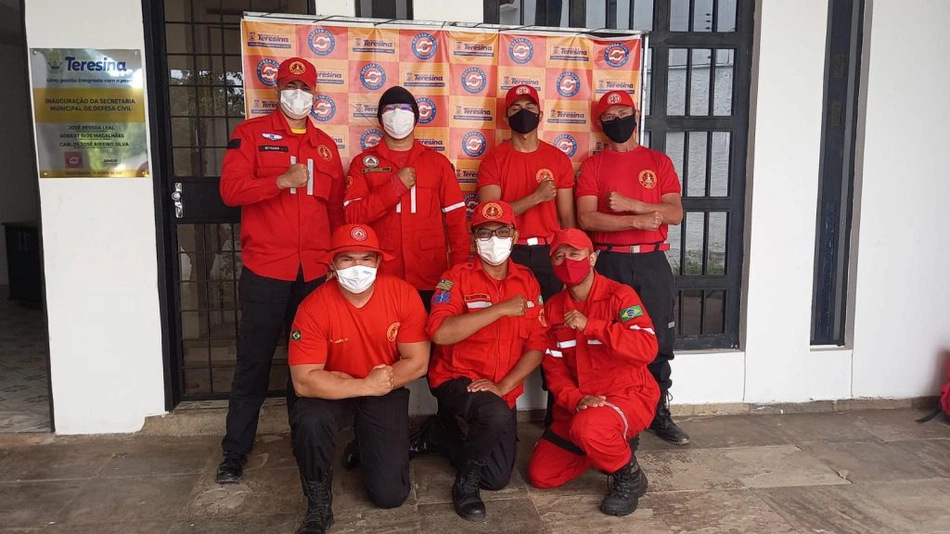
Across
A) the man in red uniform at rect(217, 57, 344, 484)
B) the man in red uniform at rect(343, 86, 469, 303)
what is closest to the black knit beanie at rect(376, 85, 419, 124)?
the man in red uniform at rect(343, 86, 469, 303)

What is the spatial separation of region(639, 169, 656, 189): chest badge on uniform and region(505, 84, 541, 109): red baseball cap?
0.67 metres

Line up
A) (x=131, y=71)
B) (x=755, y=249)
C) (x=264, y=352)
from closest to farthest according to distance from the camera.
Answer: (x=264, y=352)
(x=131, y=71)
(x=755, y=249)

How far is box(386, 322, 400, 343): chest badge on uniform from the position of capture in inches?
115

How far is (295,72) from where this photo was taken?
3.26 metres

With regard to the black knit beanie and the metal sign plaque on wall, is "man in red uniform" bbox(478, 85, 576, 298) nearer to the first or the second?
the black knit beanie

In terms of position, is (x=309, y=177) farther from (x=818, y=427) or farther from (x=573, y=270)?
(x=818, y=427)

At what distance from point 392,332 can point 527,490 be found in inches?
38.4

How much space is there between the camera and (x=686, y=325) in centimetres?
430

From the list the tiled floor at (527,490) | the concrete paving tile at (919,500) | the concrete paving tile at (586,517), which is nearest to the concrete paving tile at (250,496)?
the tiled floor at (527,490)

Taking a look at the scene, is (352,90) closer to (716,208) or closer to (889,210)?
(716,208)

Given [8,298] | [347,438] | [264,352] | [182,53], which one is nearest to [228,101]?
[182,53]

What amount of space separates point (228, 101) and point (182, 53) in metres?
0.34

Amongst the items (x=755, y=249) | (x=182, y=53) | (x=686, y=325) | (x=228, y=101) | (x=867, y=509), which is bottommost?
(x=867, y=509)

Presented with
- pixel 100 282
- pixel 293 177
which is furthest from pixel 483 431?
pixel 100 282
